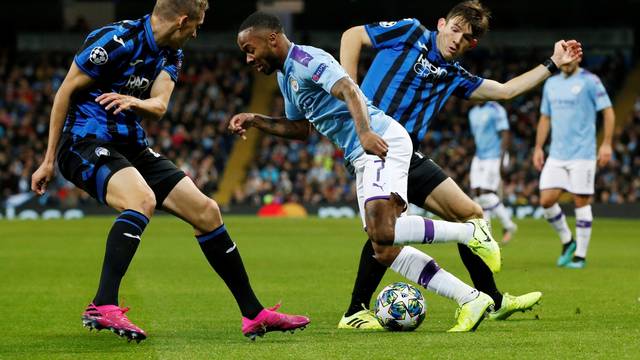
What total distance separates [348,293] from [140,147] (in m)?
3.73

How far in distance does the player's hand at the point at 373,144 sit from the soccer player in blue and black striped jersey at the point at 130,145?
1175 millimetres

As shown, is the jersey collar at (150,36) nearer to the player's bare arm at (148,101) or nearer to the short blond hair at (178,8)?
the short blond hair at (178,8)

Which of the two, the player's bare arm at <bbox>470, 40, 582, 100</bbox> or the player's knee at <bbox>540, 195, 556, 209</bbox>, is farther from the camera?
the player's knee at <bbox>540, 195, 556, 209</bbox>

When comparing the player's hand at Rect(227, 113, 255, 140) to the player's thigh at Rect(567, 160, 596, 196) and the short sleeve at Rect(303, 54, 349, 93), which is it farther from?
the player's thigh at Rect(567, 160, 596, 196)

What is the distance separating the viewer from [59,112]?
6938 millimetres

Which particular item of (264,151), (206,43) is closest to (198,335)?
(264,151)

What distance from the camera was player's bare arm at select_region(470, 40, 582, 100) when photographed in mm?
8125

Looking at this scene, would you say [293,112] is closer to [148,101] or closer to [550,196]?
[148,101]

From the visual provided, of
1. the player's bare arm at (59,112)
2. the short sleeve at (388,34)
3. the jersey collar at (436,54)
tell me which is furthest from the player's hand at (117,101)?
the jersey collar at (436,54)

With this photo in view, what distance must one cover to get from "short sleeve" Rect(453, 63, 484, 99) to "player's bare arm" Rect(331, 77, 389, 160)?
1.79 metres

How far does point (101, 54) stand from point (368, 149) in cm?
175

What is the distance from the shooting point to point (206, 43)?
39156 millimetres

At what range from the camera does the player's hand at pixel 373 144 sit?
6.61 meters

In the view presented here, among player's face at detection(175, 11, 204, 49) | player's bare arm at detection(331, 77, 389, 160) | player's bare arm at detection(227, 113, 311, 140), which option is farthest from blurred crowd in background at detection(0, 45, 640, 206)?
player's bare arm at detection(331, 77, 389, 160)
